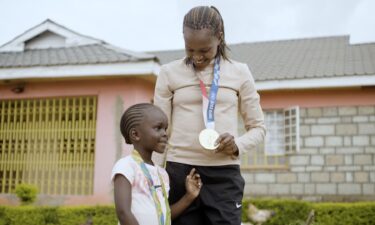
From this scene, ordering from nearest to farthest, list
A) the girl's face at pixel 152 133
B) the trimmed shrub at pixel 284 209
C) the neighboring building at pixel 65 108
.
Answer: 1. the girl's face at pixel 152 133
2. the trimmed shrub at pixel 284 209
3. the neighboring building at pixel 65 108

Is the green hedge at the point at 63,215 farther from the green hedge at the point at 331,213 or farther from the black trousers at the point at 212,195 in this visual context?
the black trousers at the point at 212,195

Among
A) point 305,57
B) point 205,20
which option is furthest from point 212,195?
point 305,57

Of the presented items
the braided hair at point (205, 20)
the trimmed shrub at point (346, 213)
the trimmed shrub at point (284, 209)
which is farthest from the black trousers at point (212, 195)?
the trimmed shrub at point (346, 213)

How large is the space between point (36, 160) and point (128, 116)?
7891mm

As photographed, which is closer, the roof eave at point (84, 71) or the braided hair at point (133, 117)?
the braided hair at point (133, 117)

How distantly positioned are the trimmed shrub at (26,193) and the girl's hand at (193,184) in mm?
7147

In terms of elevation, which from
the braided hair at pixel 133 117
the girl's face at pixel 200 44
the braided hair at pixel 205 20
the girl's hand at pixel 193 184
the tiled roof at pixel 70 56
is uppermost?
the tiled roof at pixel 70 56

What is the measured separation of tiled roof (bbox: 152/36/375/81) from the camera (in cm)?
1077

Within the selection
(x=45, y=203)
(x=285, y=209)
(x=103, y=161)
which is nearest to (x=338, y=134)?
Answer: (x=285, y=209)

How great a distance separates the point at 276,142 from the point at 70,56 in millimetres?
4237

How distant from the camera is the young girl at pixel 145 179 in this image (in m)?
2.54

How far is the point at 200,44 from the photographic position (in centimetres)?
271

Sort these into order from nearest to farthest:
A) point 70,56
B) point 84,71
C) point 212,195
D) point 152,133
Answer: point 152,133 → point 212,195 → point 84,71 → point 70,56

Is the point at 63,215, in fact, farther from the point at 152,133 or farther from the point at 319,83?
the point at 152,133
